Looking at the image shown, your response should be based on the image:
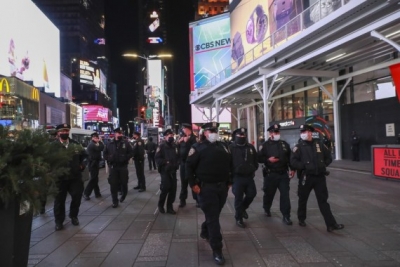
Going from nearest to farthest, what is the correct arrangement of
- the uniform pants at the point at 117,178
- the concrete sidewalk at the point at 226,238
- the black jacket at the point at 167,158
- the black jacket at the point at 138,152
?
the concrete sidewalk at the point at 226,238 < the black jacket at the point at 167,158 < the uniform pants at the point at 117,178 < the black jacket at the point at 138,152

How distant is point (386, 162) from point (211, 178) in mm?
9759

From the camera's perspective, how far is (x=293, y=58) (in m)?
Answer: 18.2

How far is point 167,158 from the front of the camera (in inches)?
316

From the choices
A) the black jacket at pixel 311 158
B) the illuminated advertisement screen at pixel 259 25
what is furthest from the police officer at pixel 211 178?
the illuminated advertisement screen at pixel 259 25

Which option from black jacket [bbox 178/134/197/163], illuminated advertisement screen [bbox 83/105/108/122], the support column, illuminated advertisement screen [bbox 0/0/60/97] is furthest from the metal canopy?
illuminated advertisement screen [bbox 83/105/108/122]

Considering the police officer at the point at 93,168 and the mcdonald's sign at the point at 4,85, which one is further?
the mcdonald's sign at the point at 4,85

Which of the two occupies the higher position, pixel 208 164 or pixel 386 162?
pixel 208 164

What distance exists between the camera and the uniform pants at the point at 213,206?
15.4ft

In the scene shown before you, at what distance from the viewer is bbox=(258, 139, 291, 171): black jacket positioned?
6.79 metres

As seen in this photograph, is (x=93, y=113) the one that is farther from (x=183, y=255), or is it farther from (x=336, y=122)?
(x=183, y=255)

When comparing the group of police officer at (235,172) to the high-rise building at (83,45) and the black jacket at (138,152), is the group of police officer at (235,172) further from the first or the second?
the high-rise building at (83,45)

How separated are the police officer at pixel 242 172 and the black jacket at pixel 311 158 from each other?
0.74 metres

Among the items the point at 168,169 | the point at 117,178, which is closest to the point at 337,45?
the point at 168,169

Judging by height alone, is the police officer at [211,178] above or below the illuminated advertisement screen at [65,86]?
below
